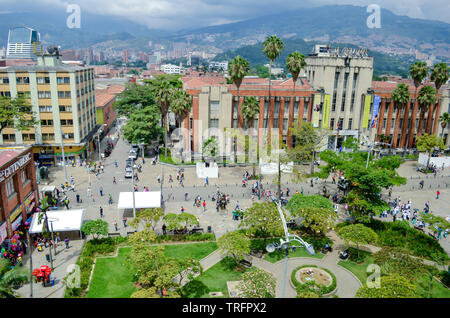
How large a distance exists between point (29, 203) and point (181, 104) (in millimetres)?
29430

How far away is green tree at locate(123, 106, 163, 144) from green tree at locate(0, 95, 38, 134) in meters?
16.5

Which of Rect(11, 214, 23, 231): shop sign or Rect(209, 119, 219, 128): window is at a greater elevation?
Rect(209, 119, 219, 128): window

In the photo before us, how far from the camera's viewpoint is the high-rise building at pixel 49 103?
186 ft

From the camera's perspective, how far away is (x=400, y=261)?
28484 mm

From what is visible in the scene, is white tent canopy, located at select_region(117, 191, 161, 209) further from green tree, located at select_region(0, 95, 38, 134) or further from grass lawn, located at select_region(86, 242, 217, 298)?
green tree, located at select_region(0, 95, 38, 134)

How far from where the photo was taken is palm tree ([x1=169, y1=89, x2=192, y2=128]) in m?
60.6

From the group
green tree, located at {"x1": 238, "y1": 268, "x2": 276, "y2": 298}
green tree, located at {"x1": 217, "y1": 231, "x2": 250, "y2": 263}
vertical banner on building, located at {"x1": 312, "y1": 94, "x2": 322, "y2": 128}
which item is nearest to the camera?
green tree, located at {"x1": 238, "y1": 268, "x2": 276, "y2": 298}

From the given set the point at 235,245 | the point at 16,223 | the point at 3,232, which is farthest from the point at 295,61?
the point at 3,232

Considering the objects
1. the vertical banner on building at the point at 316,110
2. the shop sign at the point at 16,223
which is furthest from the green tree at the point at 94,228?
the vertical banner on building at the point at 316,110

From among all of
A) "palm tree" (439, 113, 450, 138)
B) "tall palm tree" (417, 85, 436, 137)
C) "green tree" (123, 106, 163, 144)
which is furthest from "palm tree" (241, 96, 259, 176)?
"palm tree" (439, 113, 450, 138)

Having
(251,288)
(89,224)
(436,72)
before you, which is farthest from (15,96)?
(436,72)

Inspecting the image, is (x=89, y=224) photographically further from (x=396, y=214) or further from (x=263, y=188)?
(x=396, y=214)

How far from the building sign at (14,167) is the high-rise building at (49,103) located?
18.1 m
